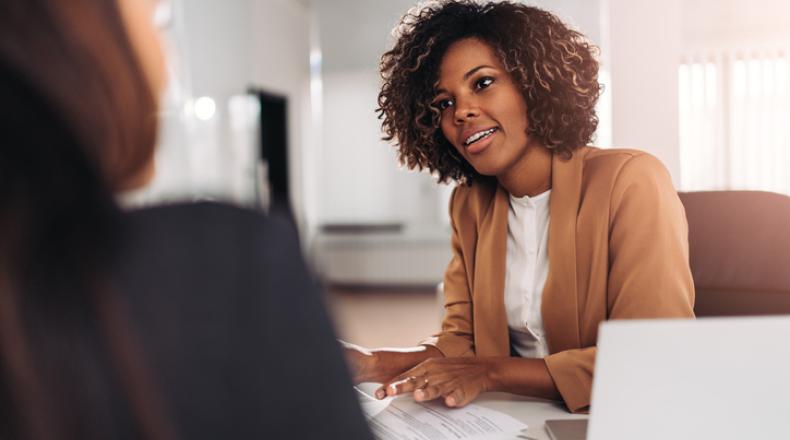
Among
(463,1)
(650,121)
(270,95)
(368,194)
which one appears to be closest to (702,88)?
(368,194)

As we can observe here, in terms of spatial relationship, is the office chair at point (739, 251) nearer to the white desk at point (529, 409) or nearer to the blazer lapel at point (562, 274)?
the blazer lapel at point (562, 274)

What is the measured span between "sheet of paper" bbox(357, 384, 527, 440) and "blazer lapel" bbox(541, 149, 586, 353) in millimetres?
350

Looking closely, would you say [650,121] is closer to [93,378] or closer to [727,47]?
[93,378]

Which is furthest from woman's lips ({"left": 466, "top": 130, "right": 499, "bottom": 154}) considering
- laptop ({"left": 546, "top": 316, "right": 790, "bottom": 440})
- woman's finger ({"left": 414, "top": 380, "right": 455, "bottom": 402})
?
laptop ({"left": 546, "top": 316, "right": 790, "bottom": 440})

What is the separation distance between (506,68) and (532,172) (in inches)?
9.4

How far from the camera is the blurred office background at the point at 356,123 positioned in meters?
5.13

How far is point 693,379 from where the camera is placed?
1.93 feet

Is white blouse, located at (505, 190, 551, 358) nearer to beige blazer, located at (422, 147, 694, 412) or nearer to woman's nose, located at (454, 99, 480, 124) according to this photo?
beige blazer, located at (422, 147, 694, 412)

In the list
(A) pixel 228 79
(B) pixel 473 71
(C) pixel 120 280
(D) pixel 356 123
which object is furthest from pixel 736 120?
(C) pixel 120 280

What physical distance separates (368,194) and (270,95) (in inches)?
56.0

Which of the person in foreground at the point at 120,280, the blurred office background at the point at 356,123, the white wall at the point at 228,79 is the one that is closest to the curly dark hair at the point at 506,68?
the person in foreground at the point at 120,280

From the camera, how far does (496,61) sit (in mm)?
1526

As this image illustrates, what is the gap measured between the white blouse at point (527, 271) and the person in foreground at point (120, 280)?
1077 millimetres

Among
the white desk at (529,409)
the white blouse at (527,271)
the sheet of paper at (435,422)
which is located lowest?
the white desk at (529,409)
